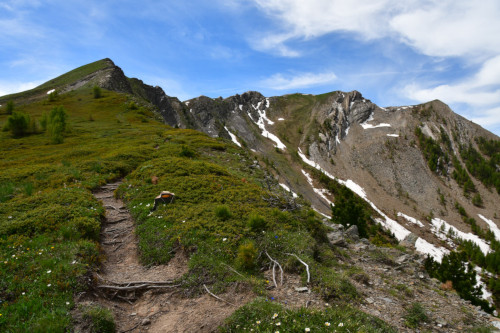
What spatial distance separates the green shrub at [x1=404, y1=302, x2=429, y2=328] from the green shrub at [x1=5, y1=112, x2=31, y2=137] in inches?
2590

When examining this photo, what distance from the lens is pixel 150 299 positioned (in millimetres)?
7895

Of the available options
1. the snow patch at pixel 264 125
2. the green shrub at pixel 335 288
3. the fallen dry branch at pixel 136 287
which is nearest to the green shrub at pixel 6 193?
the fallen dry branch at pixel 136 287

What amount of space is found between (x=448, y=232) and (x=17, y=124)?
13217 centimetres

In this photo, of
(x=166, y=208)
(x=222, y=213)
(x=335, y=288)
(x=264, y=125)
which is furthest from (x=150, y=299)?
(x=264, y=125)

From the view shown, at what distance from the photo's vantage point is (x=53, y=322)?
5711 millimetres

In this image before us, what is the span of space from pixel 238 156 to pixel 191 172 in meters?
12.6

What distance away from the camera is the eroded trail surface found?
6625 mm

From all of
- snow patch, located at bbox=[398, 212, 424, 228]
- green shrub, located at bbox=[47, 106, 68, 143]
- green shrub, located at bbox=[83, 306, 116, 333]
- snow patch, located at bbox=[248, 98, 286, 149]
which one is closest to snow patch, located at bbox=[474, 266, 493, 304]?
snow patch, located at bbox=[398, 212, 424, 228]

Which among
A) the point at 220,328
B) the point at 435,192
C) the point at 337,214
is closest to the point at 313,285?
the point at 220,328

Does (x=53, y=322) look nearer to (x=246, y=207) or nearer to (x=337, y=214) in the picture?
(x=246, y=207)

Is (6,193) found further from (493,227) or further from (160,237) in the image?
(493,227)

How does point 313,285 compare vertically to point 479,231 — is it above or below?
above

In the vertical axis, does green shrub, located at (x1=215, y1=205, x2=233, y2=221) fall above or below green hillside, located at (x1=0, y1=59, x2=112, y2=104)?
below

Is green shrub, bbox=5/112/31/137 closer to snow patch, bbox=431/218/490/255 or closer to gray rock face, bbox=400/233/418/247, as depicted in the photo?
gray rock face, bbox=400/233/418/247
